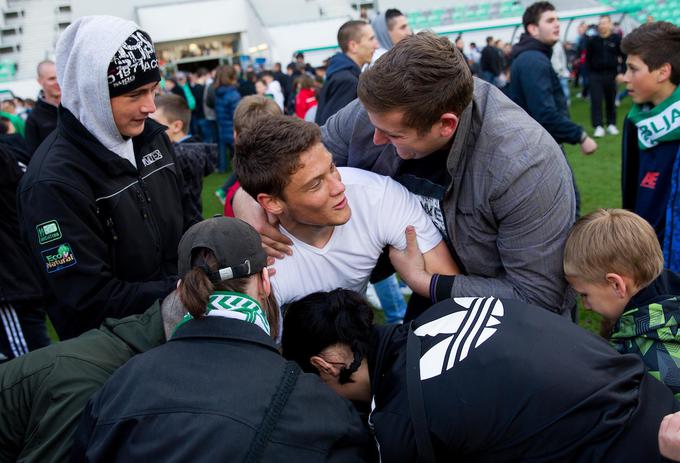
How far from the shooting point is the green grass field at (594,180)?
6.28m

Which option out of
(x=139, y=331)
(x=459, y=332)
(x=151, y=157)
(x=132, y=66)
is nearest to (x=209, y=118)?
(x=151, y=157)

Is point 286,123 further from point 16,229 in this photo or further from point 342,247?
point 16,229

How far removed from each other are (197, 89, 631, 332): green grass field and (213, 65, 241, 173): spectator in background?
526 millimetres

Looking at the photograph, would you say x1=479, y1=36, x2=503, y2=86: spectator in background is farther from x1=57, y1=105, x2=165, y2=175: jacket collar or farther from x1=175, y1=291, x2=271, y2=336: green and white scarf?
x1=175, y1=291, x2=271, y2=336: green and white scarf

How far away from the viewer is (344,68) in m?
5.12

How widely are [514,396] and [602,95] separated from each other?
1000cm

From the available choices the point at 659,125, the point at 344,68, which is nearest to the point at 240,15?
the point at 344,68

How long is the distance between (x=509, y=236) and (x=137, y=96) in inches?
57.3

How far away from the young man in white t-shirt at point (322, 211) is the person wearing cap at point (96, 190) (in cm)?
44

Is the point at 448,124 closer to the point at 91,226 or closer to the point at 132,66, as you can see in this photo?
the point at 132,66

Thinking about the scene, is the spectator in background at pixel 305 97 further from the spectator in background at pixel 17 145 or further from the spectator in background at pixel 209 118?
the spectator in background at pixel 17 145

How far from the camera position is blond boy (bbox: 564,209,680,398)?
1.90 meters

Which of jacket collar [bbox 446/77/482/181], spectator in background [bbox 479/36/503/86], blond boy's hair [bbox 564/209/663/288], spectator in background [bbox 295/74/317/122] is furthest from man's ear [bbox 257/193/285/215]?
spectator in background [bbox 479/36/503/86]

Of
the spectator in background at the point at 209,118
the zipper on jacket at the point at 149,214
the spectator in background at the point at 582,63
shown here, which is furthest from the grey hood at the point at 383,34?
the spectator in background at the point at 582,63
